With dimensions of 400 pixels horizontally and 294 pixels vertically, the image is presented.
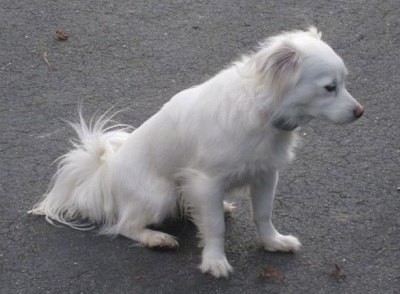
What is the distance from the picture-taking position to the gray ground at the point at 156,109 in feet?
12.4

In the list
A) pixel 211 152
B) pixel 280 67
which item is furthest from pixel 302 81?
pixel 211 152

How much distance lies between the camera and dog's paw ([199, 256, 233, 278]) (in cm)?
371

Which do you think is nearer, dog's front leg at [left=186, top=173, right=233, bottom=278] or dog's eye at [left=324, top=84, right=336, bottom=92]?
dog's eye at [left=324, top=84, right=336, bottom=92]

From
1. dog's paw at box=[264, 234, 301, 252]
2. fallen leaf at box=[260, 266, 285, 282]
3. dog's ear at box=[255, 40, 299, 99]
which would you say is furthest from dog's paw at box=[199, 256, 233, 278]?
dog's ear at box=[255, 40, 299, 99]

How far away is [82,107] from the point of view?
5090 millimetres

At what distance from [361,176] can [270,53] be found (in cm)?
139

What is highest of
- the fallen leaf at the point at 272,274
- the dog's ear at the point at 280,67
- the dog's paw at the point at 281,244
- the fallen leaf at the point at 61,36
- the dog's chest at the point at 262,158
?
the dog's ear at the point at 280,67

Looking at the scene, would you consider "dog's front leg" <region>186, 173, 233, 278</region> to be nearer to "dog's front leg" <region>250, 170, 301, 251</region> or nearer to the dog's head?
"dog's front leg" <region>250, 170, 301, 251</region>

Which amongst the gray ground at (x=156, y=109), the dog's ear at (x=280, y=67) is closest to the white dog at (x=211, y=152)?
the dog's ear at (x=280, y=67)

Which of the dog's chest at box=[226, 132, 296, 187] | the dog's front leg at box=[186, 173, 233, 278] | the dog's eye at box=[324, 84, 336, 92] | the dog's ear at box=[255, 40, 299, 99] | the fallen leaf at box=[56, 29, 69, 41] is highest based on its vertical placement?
the dog's ear at box=[255, 40, 299, 99]

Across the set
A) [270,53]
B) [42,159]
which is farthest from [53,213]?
[270,53]

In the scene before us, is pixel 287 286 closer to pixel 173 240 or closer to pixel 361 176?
pixel 173 240

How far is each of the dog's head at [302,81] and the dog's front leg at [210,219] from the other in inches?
16.8

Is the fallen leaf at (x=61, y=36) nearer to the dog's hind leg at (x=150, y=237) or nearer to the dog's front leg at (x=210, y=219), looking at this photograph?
the dog's hind leg at (x=150, y=237)
